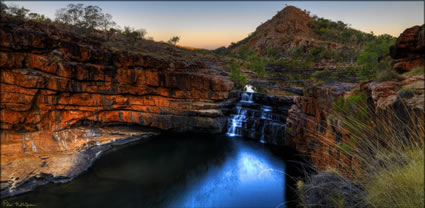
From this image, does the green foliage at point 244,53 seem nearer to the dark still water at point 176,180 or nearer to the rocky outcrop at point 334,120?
the dark still water at point 176,180

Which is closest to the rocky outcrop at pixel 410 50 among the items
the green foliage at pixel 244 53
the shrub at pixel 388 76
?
the shrub at pixel 388 76

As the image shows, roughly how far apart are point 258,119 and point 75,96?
14971 millimetres

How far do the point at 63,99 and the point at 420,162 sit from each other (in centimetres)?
1767

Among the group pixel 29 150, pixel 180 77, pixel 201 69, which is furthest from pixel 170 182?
pixel 201 69

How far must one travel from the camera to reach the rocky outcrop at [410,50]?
4.57m

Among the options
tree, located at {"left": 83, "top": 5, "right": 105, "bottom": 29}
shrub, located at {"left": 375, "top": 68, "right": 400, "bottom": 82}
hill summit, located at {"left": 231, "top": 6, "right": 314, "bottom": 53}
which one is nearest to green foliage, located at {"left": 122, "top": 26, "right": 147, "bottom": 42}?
tree, located at {"left": 83, "top": 5, "right": 105, "bottom": 29}

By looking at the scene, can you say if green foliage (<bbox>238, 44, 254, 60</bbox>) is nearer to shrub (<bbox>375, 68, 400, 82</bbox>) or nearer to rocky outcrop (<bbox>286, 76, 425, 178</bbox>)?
rocky outcrop (<bbox>286, 76, 425, 178</bbox>)

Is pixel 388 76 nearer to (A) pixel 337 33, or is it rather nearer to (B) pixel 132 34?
(B) pixel 132 34

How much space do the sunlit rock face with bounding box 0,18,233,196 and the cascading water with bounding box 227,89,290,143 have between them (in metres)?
1.54

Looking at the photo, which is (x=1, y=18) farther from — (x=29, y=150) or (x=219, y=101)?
(x=219, y=101)

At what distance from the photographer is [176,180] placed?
10.9 metres

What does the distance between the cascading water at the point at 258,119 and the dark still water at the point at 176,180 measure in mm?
1364

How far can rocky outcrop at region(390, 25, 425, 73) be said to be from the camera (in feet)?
15.0

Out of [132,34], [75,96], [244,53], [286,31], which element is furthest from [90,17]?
[286,31]
